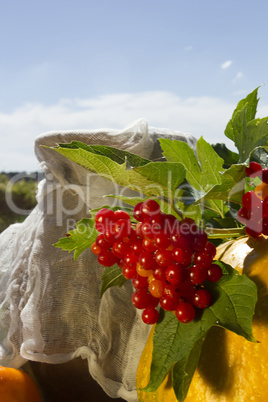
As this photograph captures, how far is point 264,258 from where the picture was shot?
42 cm

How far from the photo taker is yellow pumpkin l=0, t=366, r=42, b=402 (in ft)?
2.52

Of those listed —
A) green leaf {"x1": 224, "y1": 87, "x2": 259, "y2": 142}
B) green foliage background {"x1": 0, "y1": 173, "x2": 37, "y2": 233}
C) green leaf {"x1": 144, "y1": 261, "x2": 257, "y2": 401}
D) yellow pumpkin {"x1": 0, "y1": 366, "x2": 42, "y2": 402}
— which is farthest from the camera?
green foliage background {"x1": 0, "y1": 173, "x2": 37, "y2": 233}

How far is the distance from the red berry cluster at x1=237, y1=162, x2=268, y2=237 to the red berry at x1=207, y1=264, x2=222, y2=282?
0.19ft

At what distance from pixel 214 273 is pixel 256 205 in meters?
0.07

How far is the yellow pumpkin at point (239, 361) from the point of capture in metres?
0.38

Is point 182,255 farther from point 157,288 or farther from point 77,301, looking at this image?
point 77,301

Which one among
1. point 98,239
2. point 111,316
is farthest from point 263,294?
point 111,316

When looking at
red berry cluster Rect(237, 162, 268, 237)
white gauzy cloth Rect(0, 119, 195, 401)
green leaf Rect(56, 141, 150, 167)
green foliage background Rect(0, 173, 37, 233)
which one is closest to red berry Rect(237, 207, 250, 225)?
red berry cluster Rect(237, 162, 268, 237)

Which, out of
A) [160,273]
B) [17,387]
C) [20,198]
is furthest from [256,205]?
[20,198]

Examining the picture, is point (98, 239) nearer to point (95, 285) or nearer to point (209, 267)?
point (209, 267)

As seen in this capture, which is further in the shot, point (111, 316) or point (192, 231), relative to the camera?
point (111, 316)

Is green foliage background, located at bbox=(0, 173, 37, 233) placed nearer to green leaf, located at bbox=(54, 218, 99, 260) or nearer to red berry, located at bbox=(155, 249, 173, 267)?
green leaf, located at bbox=(54, 218, 99, 260)

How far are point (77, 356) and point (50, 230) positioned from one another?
0.24 m

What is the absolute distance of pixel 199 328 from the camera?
378mm
